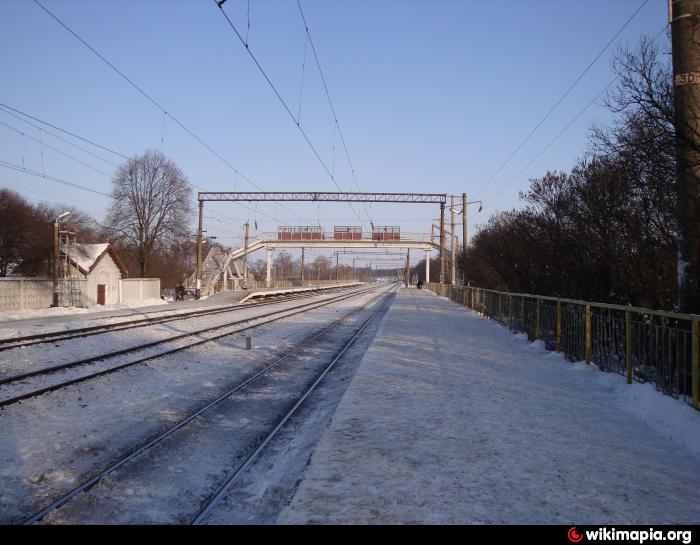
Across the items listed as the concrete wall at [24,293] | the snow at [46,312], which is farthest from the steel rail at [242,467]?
the concrete wall at [24,293]

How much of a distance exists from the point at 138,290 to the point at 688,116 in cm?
4206

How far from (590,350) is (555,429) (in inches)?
190

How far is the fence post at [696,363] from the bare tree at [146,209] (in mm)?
52278

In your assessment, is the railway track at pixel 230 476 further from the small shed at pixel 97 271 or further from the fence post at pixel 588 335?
the small shed at pixel 97 271

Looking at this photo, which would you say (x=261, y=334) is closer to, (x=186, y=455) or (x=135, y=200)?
(x=186, y=455)

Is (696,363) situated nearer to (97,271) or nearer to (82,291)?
(82,291)

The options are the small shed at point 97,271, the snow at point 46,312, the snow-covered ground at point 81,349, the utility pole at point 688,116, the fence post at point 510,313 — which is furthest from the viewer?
the small shed at point 97,271

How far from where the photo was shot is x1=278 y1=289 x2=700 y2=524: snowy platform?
12.8 ft

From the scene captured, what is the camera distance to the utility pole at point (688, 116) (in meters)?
7.23

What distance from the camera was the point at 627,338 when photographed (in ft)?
27.2

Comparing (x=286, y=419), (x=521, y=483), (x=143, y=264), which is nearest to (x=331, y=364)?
(x=286, y=419)

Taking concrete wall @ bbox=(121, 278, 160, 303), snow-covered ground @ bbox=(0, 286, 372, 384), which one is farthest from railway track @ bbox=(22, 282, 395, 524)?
concrete wall @ bbox=(121, 278, 160, 303)

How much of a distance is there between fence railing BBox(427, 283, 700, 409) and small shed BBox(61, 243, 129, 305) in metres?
31.2

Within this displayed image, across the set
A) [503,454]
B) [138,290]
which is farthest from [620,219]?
[138,290]
